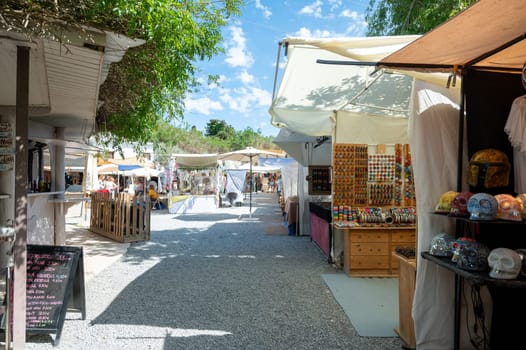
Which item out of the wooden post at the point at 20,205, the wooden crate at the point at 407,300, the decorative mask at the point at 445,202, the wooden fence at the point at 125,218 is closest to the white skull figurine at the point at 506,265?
the decorative mask at the point at 445,202

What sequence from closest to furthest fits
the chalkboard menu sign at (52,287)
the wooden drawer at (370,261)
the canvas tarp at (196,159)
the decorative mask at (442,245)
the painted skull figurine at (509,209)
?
the painted skull figurine at (509,209), the decorative mask at (442,245), the chalkboard menu sign at (52,287), the wooden drawer at (370,261), the canvas tarp at (196,159)

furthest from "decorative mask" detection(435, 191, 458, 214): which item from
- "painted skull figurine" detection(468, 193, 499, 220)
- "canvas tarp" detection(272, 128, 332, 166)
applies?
"canvas tarp" detection(272, 128, 332, 166)

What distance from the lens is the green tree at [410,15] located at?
20.8 ft

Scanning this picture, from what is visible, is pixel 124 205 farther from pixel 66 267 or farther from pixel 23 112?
pixel 23 112

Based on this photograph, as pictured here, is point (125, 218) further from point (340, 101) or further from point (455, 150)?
point (455, 150)

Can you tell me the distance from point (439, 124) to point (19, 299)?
12.3ft

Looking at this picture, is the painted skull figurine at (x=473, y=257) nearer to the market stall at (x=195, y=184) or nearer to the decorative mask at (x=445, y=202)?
the decorative mask at (x=445, y=202)

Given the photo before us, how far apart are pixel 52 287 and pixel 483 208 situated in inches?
146

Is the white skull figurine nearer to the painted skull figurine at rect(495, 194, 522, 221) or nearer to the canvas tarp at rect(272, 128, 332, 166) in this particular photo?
the painted skull figurine at rect(495, 194, 522, 221)

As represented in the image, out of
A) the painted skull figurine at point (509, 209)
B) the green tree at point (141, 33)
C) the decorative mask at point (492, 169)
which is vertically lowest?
the painted skull figurine at point (509, 209)

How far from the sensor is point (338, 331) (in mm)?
3562

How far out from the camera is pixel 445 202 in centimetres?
269

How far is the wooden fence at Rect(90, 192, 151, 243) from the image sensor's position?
8.45 metres

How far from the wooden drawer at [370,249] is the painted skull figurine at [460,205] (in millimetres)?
3208
